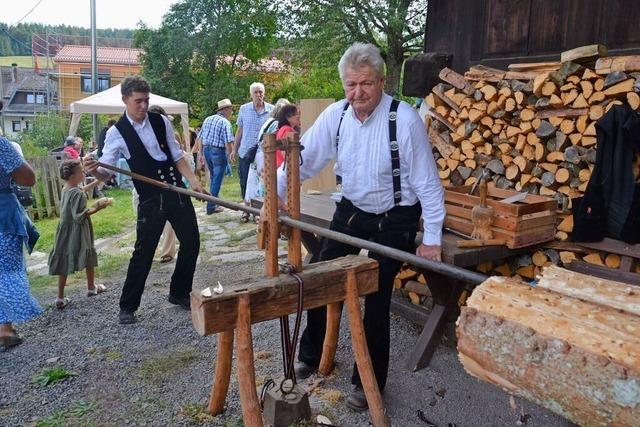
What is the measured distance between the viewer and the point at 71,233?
16.8 feet

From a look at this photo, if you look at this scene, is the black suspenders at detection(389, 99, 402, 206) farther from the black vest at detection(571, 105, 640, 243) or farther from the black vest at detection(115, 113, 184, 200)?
the black vest at detection(115, 113, 184, 200)

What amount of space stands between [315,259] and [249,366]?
2273mm

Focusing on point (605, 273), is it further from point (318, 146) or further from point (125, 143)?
point (125, 143)

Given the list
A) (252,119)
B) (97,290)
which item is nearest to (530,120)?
(97,290)

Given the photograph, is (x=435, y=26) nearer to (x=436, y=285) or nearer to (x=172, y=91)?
(x=436, y=285)

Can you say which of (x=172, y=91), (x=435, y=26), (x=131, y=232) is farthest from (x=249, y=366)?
(x=172, y=91)

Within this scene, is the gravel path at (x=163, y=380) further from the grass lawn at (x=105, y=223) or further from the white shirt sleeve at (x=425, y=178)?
the grass lawn at (x=105, y=223)

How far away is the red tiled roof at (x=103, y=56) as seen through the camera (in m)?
54.5

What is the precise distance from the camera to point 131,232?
340 inches

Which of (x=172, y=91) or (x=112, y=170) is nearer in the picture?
(x=112, y=170)

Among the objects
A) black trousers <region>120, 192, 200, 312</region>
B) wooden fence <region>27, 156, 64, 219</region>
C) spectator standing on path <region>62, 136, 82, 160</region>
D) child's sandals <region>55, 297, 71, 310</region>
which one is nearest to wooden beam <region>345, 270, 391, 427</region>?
black trousers <region>120, 192, 200, 312</region>

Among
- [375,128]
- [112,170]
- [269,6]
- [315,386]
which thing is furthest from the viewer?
[269,6]

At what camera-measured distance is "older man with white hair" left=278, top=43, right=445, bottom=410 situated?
9.43 feet

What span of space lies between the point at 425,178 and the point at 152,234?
2.65 metres
